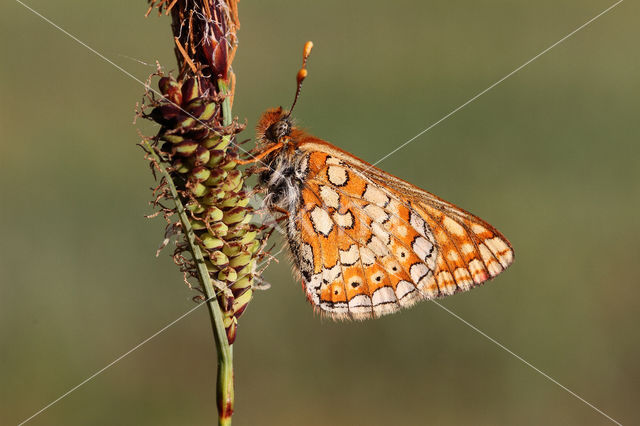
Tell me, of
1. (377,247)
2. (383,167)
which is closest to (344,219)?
(377,247)

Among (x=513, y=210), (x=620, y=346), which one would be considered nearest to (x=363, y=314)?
(x=620, y=346)

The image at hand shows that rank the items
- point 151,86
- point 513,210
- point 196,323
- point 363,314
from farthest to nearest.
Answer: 1. point 513,210
2. point 196,323
3. point 363,314
4. point 151,86

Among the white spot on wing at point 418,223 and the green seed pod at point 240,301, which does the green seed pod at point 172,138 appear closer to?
the green seed pod at point 240,301

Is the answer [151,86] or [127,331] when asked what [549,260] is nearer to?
[127,331]

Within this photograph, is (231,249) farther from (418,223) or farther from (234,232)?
(418,223)

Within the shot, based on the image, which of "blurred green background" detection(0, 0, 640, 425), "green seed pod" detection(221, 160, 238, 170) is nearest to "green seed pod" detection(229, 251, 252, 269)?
"green seed pod" detection(221, 160, 238, 170)

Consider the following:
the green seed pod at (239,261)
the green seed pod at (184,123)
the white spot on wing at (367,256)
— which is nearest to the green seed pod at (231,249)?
the green seed pod at (239,261)

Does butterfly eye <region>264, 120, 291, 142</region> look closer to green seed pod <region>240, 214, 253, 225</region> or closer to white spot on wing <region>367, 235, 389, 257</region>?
white spot on wing <region>367, 235, 389, 257</region>
